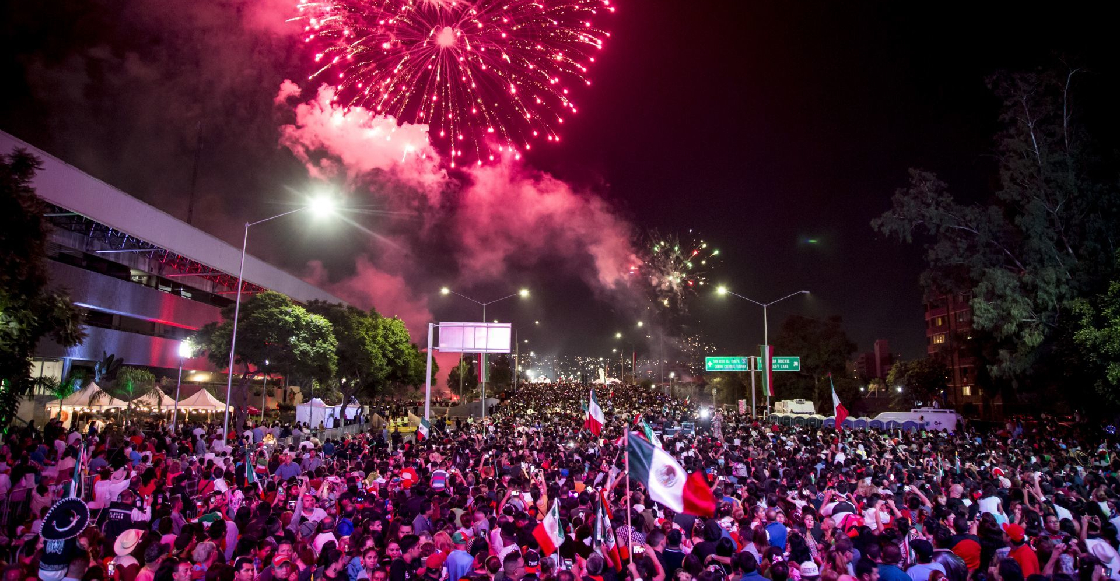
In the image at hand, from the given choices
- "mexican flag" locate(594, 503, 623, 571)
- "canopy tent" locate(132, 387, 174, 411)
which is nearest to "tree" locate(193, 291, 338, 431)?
"canopy tent" locate(132, 387, 174, 411)

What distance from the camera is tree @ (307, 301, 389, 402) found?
152ft

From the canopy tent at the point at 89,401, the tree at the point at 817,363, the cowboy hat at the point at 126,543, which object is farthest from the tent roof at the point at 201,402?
the tree at the point at 817,363

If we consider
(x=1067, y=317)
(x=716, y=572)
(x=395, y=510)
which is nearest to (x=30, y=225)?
(x=395, y=510)

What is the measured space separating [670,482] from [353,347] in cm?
4110

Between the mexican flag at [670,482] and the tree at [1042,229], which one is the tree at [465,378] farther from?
the mexican flag at [670,482]

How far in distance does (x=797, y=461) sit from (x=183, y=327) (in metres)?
50.7

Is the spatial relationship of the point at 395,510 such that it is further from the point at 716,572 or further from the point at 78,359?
the point at 78,359

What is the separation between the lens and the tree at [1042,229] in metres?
28.5

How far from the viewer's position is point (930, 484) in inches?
615

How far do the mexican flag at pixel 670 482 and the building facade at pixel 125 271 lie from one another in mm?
34251

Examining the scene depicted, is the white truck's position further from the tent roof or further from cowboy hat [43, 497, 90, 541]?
cowboy hat [43, 497, 90, 541]

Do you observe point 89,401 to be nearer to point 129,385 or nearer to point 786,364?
point 129,385

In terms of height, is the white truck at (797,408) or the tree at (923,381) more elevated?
the tree at (923,381)

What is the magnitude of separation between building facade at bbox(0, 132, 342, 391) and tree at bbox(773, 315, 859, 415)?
50.0 metres
